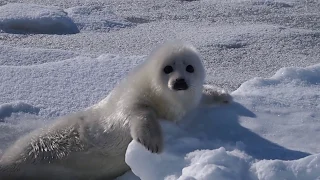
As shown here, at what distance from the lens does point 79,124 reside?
3207 millimetres

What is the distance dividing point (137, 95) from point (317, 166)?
969mm

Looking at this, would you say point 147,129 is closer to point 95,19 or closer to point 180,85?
point 180,85

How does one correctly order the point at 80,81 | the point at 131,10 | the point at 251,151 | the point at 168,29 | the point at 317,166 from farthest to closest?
the point at 131,10 → the point at 168,29 → the point at 80,81 → the point at 251,151 → the point at 317,166

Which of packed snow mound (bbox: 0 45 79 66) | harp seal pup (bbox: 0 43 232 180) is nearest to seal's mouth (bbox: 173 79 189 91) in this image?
harp seal pup (bbox: 0 43 232 180)

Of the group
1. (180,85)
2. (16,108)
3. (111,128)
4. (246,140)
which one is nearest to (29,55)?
(16,108)

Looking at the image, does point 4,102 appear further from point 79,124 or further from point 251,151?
point 251,151

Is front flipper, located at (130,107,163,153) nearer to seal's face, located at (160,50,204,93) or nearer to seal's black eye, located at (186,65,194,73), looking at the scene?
seal's face, located at (160,50,204,93)

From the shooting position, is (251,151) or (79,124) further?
(79,124)

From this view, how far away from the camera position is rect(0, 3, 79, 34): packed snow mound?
5.43m

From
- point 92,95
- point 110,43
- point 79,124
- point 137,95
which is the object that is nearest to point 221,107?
point 137,95

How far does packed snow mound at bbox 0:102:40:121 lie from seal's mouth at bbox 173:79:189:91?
1.06 meters

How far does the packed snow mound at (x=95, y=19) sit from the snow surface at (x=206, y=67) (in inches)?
0.4

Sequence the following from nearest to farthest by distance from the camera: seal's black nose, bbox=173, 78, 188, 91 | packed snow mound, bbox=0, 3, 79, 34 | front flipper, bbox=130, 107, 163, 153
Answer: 1. front flipper, bbox=130, 107, 163, 153
2. seal's black nose, bbox=173, 78, 188, 91
3. packed snow mound, bbox=0, 3, 79, 34

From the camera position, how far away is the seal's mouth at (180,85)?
302 centimetres
